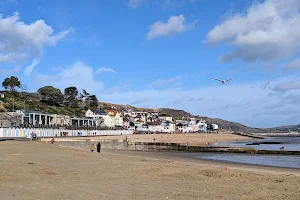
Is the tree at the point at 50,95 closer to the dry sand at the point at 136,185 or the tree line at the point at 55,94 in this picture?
the tree line at the point at 55,94

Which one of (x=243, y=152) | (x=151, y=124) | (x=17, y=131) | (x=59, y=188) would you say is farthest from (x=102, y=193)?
(x=151, y=124)

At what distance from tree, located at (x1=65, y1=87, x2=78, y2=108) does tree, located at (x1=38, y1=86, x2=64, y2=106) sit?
10.8 meters

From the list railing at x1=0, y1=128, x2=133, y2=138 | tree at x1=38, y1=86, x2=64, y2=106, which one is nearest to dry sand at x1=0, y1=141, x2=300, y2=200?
railing at x1=0, y1=128, x2=133, y2=138

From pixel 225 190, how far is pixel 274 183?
148 inches

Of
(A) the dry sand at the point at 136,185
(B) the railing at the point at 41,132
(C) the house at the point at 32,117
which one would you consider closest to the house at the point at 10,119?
(C) the house at the point at 32,117

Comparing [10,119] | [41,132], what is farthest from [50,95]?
[41,132]

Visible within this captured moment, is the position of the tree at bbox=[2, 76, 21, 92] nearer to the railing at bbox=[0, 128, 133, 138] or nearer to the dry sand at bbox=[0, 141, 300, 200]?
the railing at bbox=[0, 128, 133, 138]

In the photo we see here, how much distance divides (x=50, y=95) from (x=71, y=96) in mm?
16490

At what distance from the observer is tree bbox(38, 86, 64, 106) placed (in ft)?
531

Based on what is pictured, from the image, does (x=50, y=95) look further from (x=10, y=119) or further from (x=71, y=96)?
(x=10, y=119)

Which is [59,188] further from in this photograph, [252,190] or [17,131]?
[17,131]

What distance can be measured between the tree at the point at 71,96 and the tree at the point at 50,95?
10.8 m

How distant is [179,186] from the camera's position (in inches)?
542

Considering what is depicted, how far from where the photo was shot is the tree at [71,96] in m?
177
